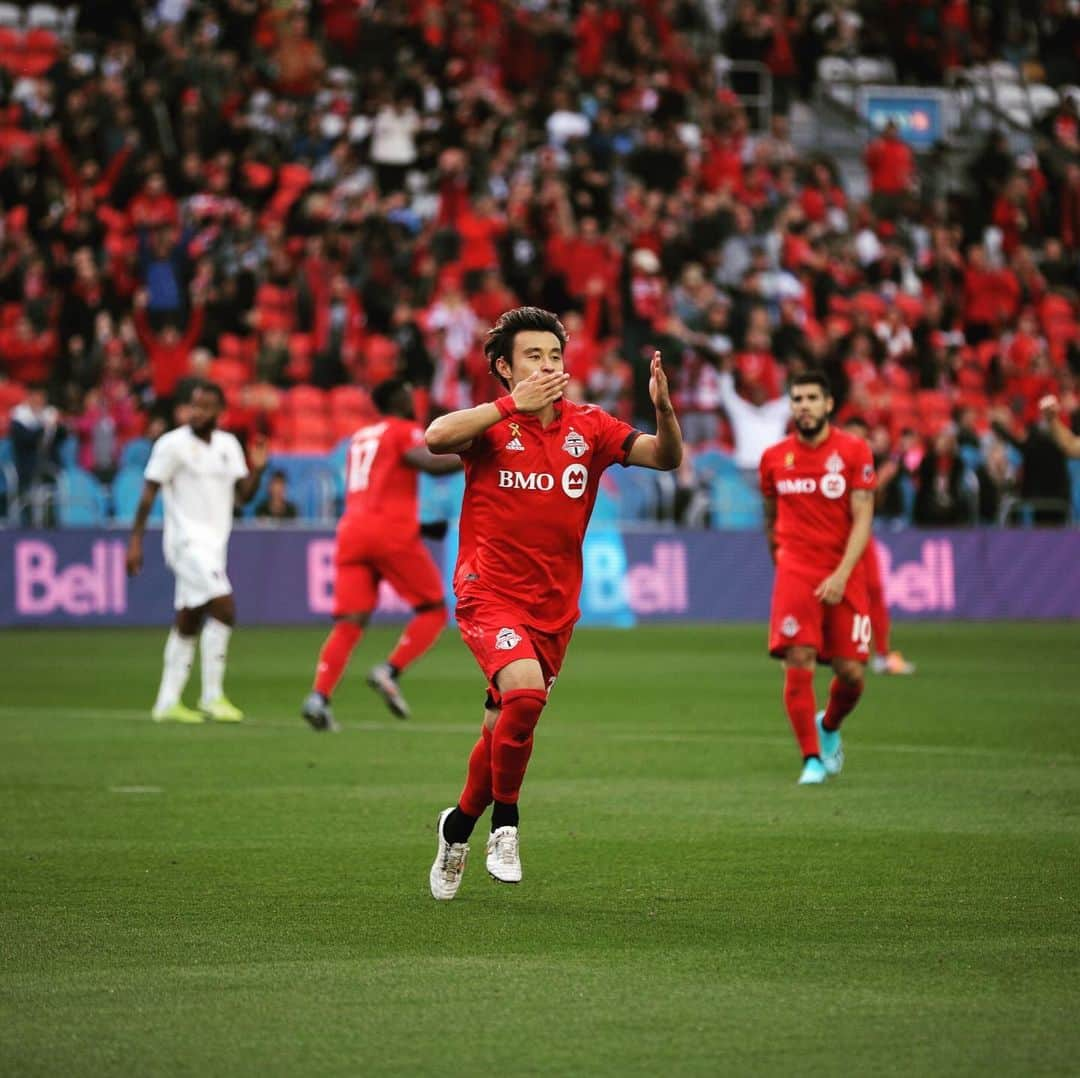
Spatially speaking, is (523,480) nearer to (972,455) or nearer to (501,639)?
(501,639)

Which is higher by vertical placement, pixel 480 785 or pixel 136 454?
pixel 136 454

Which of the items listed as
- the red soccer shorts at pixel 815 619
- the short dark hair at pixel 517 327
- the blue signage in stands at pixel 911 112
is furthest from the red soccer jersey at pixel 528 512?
the blue signage in stands at pixel 911 112

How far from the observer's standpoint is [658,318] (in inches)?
1111

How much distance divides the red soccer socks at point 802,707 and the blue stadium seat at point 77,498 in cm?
1397

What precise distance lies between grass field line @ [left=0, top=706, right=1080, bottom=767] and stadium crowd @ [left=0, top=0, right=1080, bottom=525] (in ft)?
25.1

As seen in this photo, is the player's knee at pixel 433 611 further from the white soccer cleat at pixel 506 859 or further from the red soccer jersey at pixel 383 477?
the white soccer cleat at pixel 506 859

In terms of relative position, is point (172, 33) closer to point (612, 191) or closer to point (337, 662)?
point (612, 191)

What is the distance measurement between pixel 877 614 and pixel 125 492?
9.60m

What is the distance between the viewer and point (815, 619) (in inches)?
471

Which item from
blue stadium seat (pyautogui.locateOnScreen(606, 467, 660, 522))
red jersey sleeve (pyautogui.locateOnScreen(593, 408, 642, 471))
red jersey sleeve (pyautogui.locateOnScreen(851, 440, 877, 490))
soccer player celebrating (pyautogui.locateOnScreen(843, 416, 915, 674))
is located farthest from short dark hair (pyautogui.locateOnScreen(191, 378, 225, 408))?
blue stadium seat (pyautogui.locateOnScreen(606, 467, 660, 522))

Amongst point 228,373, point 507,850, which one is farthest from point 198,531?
point 228,373

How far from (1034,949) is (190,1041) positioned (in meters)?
2.71

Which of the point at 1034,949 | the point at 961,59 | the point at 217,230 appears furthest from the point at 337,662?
the point at 961,59

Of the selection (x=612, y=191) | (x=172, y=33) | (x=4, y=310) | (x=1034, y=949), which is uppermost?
(x=172, y=33)
